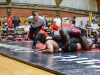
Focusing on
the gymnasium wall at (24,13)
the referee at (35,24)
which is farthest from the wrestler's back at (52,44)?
the gymnasium wall at (24,13)

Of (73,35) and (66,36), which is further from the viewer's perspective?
(73,35)

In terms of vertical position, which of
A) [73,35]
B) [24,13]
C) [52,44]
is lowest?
[24,13]

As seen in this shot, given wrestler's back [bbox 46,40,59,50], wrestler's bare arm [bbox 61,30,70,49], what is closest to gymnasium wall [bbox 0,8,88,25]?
wrestler's back [bbox 46,40,59,50]

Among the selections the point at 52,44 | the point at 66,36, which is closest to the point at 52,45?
the point at 52,44

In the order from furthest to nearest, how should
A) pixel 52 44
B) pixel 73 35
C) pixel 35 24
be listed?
1. pixel 35 24
2. pixel 73 35
3. pixel 52 44

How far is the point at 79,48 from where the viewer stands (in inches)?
281

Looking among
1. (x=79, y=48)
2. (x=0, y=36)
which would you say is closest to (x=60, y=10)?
(x=0, y=36)

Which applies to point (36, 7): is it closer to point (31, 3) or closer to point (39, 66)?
point (31, 3)

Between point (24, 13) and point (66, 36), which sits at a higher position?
point (66, 36)

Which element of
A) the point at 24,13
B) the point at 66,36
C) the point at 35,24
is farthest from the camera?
the point at 24,13

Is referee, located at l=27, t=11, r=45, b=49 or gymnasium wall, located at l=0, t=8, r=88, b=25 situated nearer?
referee, located at l=27, t=11, r=45, b=49

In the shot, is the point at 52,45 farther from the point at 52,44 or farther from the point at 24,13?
the point at 24,13

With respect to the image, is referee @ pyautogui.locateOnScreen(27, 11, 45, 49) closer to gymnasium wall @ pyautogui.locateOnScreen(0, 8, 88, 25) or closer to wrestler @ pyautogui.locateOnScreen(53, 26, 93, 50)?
wrestler @ pyautogui.locateOnScreen(53, 26, 93, 50)

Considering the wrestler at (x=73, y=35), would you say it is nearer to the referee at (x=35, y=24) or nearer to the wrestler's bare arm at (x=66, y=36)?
the wrestler's bare arm at (x=66, y=36)
